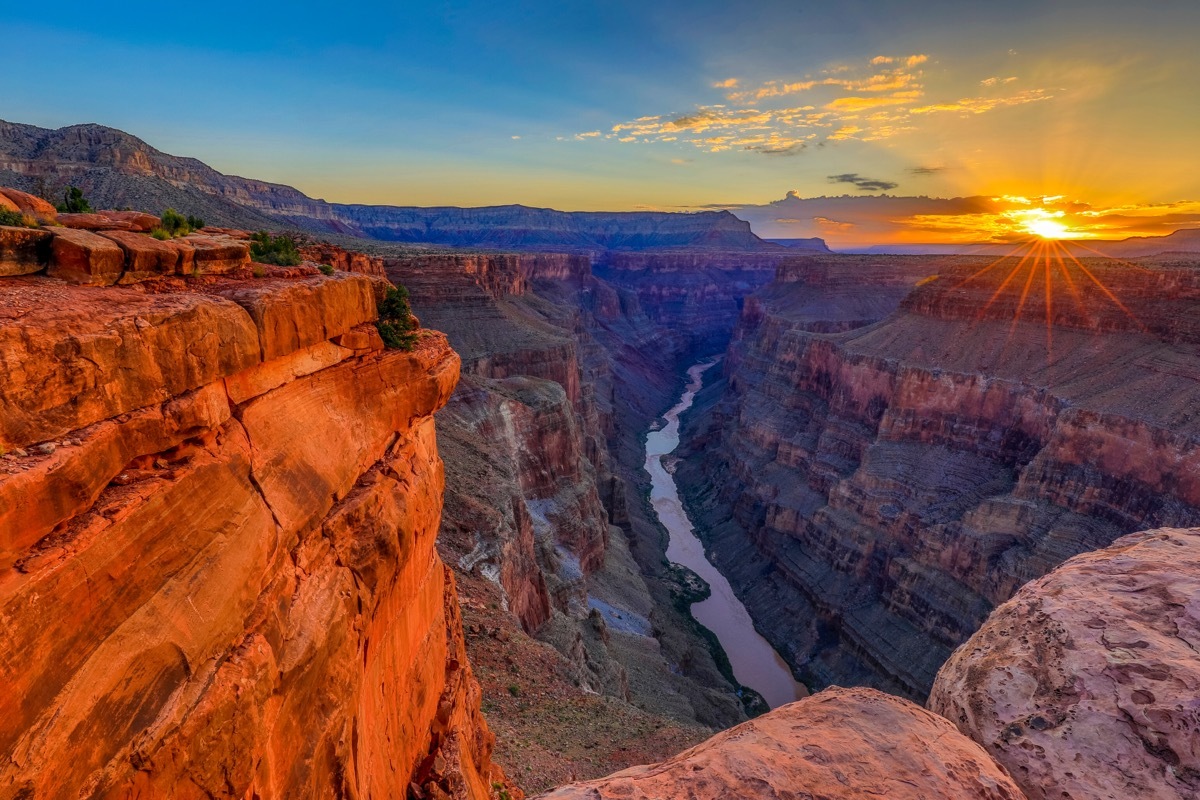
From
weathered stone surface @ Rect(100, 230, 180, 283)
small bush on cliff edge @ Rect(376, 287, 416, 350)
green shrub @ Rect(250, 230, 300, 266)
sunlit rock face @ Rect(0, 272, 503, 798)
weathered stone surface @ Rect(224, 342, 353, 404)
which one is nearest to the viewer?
sunlit rock face @ Rect(0, 272, 503, 798)

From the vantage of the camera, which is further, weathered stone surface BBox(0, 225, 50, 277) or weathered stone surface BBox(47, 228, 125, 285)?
weathered stone surface BBox(47, 228, 125, 285)

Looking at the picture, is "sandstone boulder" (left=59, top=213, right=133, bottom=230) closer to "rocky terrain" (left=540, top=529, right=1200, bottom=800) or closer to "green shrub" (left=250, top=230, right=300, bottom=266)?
"green shrub" (left=250, top=230, right=300, bottom=266)

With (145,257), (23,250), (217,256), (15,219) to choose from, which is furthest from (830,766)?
(15,219)

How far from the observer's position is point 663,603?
45094 millimetres

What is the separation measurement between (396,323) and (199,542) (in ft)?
21.7

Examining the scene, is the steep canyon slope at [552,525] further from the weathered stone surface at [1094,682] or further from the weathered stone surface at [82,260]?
the weathered stone surface at [82,260]

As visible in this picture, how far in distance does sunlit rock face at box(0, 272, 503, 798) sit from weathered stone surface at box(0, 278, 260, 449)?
0.02 m

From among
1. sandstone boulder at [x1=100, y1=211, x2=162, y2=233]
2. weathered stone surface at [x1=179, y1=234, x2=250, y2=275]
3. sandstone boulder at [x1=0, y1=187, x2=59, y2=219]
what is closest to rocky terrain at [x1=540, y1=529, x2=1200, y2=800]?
weathered stone surface at [x1=179, y1=234, x2=250, y2=275]

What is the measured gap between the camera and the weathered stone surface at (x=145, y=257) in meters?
7.75

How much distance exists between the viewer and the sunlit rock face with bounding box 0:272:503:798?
17.1 feet

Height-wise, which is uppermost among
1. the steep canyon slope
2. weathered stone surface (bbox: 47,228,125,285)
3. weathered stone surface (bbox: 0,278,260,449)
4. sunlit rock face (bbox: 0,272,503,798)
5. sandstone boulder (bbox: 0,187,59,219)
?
sandstone boulder (bbox: 0,187,59,219)

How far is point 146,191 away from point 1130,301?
82.3 meters

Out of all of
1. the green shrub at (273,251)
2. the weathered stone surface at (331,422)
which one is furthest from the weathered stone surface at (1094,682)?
the green shrub at (273,251)

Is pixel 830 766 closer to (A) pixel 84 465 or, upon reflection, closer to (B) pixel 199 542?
(B) pixel 199 542
